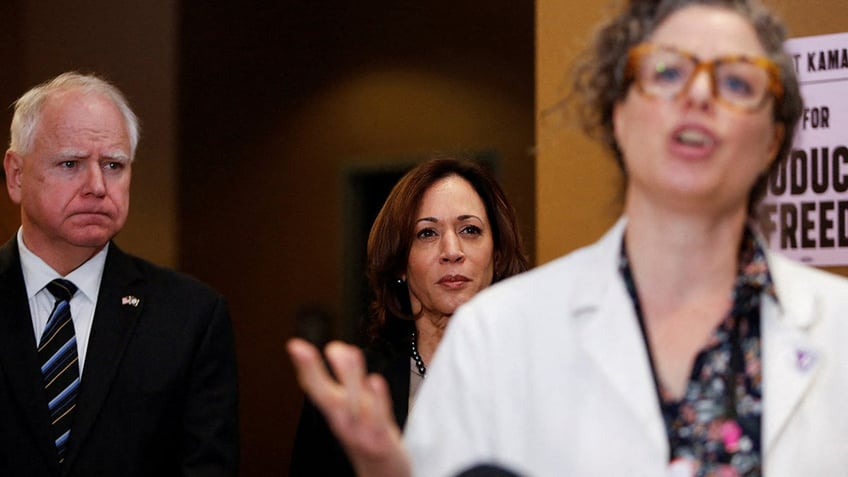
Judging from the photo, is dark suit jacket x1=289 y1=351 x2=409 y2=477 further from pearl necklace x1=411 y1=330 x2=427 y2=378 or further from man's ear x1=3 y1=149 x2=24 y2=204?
man's ear x1=3 y1=149 x2=24 y2=204

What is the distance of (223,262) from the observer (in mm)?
7355

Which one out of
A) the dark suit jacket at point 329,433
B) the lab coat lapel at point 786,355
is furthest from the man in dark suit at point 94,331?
the lab coat lapel at point 786,355

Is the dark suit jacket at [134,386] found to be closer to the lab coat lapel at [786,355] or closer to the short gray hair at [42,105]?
the short gray hair at [42,105]

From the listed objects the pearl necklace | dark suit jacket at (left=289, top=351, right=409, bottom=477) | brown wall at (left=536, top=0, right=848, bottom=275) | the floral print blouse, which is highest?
brown wall at (left=536, top=0, right=848, bottom=275)

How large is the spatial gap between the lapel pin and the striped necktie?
1.79 metres

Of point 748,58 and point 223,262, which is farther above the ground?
point 748,58

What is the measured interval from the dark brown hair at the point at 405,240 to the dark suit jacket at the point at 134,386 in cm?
46

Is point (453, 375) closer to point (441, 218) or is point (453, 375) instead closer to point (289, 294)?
point (441, 218)

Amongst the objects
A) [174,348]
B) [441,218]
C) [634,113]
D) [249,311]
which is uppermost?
[634,113]

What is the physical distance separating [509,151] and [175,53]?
2.03 metres

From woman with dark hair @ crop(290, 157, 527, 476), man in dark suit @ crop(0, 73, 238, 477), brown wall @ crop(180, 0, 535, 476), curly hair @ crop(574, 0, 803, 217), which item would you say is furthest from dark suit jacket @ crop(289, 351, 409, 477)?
brown wall @ crop(180, 0, 535, 476)

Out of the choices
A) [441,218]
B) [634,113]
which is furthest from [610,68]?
[441,218]

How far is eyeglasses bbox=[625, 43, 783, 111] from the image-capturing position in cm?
174

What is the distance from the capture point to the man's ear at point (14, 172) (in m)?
3.30
